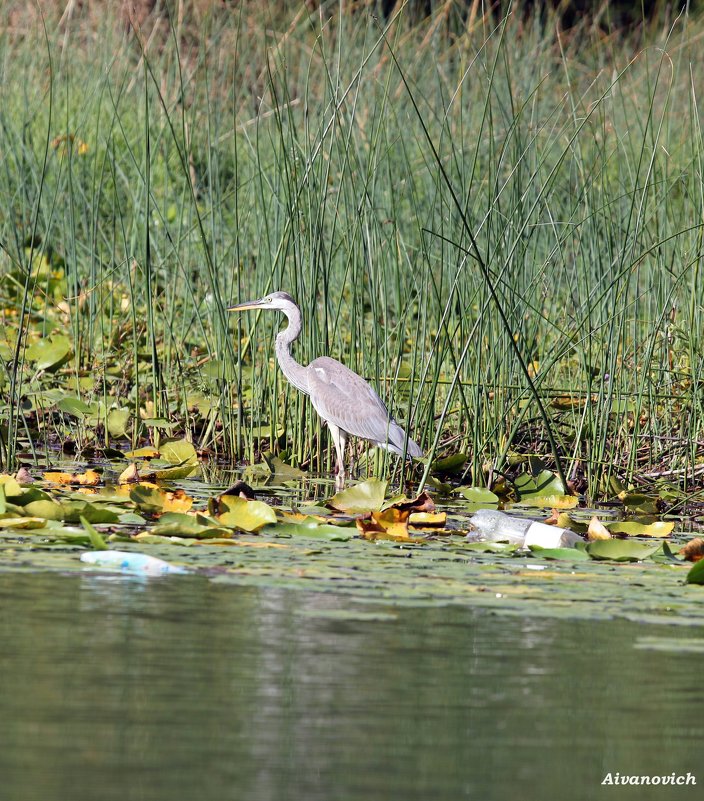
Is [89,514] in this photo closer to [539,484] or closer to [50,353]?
[539,484]

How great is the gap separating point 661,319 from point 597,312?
1.24m

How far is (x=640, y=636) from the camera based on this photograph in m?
3.00

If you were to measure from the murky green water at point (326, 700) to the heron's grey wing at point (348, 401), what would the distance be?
234cm

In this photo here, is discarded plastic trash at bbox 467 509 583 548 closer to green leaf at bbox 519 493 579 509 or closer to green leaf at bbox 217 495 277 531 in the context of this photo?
green leaf at bbox 217 495 277 531

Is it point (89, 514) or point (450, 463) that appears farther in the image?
point (450, 463)

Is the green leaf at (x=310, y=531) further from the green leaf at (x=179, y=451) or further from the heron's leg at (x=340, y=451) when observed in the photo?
the green leaf at (x=179, y=451)

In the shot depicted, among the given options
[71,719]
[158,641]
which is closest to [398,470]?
[158,641]

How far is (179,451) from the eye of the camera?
5.60 meters

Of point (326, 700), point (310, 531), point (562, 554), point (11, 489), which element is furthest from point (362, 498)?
→ point (326, 700)

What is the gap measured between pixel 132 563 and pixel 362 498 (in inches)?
45.9

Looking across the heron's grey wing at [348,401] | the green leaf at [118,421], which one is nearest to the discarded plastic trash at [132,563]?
the heron's grey wing at [348,401]

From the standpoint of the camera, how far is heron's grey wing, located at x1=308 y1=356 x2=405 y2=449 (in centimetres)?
552

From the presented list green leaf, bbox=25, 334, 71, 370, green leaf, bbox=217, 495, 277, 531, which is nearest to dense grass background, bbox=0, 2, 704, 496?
green leaf, bbox=25, 334, 71, 370

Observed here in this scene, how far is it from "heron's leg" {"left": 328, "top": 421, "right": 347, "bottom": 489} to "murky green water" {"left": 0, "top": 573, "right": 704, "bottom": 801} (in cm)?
225
